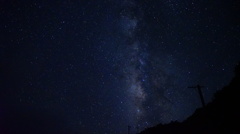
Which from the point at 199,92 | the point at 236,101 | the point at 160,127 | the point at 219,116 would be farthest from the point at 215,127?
the point at 160,127

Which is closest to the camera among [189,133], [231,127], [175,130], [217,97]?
[231,127]

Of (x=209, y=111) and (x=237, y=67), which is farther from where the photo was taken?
(x=209, y=111)

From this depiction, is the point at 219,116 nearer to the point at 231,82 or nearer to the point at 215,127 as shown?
the point at 215,127

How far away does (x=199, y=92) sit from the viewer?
2308 cm

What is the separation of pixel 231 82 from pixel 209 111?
4.38 meters

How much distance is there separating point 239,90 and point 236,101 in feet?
4.08

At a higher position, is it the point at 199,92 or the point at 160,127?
the point at 199,92

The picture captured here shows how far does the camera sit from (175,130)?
25.4 meters

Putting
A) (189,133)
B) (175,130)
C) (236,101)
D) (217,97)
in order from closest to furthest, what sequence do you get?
(236,101), (189,133), (217,97), (175,130)


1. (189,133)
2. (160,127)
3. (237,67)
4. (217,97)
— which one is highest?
(237,67)

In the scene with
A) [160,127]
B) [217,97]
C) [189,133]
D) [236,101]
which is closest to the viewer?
[236,101]

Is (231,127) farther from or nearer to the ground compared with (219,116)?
farther from the ground

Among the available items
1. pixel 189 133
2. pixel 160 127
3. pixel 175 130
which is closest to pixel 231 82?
pixel 189 133

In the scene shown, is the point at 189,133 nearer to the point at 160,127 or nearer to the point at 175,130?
the point at 175,130
